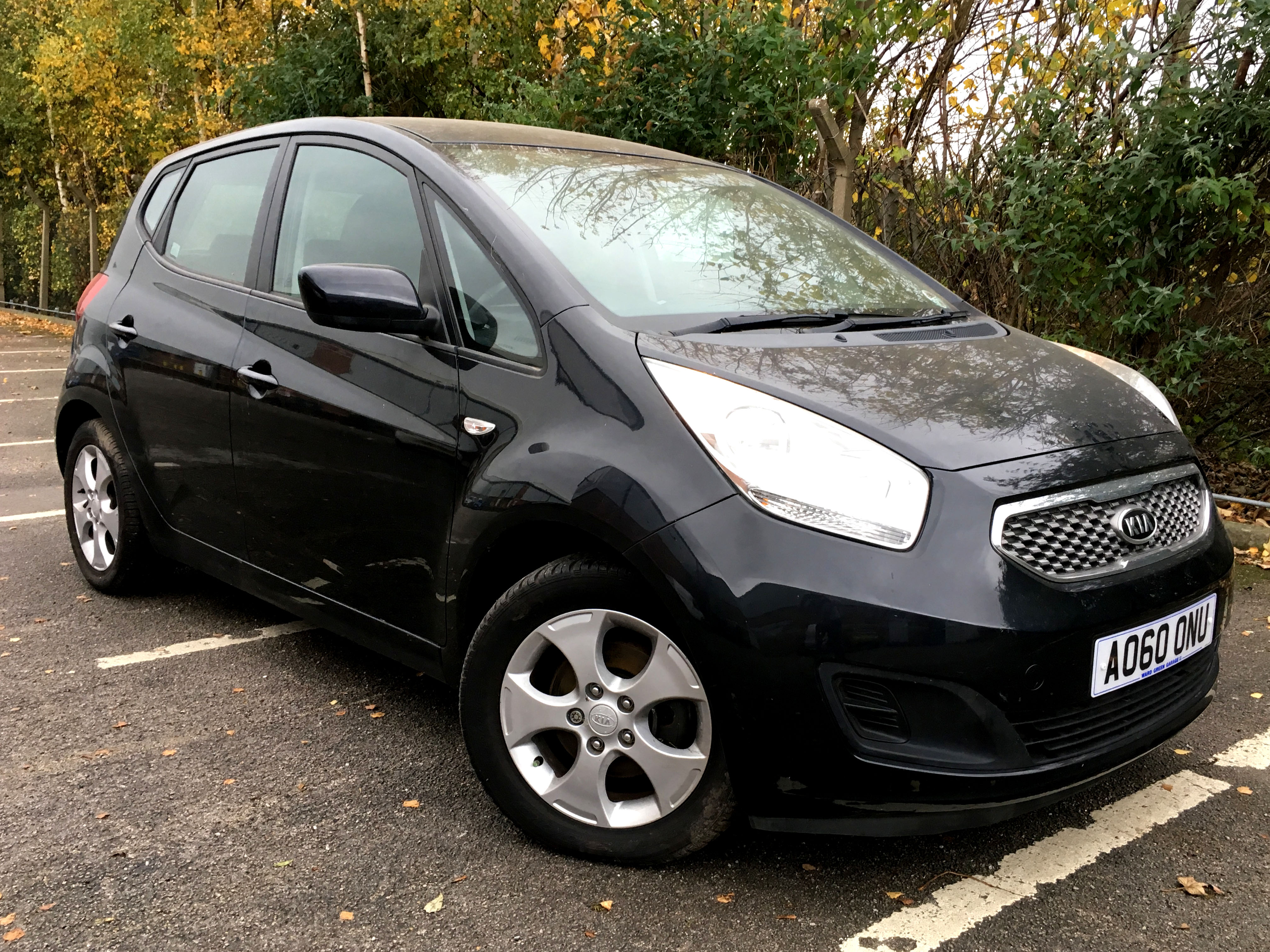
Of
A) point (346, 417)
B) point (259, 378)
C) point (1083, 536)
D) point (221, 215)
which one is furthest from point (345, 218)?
point (1083, 536)

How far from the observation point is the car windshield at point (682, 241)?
9.13 feet

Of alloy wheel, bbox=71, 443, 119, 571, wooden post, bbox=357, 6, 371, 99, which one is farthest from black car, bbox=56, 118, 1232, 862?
wooden post, bbox=357, 6, 371, 99

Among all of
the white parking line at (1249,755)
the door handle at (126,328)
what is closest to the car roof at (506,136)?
the door handle at (126,328)

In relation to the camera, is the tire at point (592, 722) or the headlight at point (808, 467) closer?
the headlight at point (808, 467)

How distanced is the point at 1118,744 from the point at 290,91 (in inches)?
464

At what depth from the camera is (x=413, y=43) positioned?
1218 cm

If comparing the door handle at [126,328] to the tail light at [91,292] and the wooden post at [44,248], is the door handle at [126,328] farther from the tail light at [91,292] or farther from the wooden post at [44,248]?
the wooden post at [44,248]

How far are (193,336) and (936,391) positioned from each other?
237 centimetres

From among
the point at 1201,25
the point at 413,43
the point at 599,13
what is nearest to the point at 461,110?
the point at 413,43

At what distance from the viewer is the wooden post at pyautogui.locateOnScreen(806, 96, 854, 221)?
240 inches

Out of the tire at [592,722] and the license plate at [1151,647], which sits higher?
the license plate at [1151,647]

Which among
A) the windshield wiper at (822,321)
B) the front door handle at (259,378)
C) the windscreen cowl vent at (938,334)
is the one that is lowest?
the front door handle at (259,378)

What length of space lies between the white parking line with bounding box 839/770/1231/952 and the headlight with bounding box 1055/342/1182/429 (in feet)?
3.07

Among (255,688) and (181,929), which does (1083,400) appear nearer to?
(181,929)
